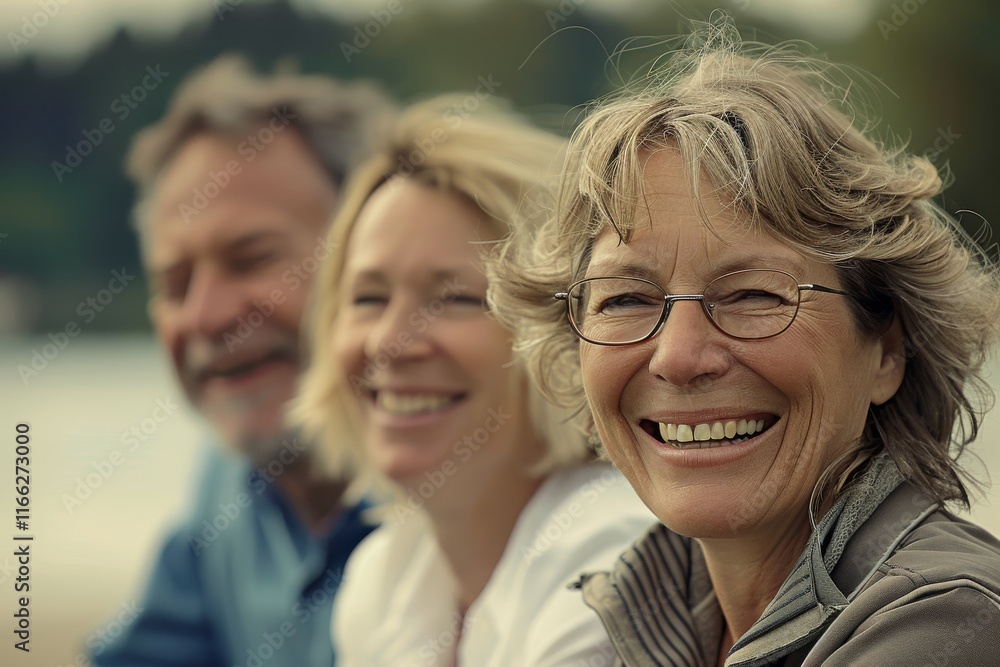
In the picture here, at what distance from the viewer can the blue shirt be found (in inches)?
118

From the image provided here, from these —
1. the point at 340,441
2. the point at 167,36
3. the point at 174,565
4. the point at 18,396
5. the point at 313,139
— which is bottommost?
the point at 174,565

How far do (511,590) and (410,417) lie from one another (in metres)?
0.54

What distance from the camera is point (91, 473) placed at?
11.8 ft

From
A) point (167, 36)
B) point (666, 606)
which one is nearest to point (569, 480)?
point (666, 606)

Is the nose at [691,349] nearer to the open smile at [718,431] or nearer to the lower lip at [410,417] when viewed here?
the open smile at [718,431]

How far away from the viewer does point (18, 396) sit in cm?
375

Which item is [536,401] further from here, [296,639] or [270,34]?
[270,34]

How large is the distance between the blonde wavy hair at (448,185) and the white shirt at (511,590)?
0.49 feet

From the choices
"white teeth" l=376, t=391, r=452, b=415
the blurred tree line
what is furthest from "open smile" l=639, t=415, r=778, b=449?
the blurred tree line

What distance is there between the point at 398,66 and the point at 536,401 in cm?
263

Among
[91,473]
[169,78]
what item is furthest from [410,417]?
[169,78]

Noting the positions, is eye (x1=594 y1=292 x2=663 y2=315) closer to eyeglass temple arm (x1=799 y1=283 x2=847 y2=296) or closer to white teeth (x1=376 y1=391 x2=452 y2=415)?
eyeglass temple arm (x1=799 y1=283 x2=847 y2=296)

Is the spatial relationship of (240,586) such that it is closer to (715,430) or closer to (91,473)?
(91,473)

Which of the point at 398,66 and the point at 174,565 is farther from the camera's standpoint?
the point at 398,66
